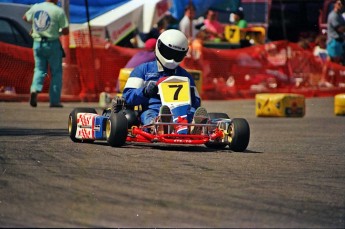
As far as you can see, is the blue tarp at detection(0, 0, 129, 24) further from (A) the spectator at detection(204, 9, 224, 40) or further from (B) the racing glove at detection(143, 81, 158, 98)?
(B) the racing glove at detection(143, 81, 158, 98)

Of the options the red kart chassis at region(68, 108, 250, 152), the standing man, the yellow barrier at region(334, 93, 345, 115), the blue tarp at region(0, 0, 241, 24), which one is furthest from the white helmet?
the blue tarp at region(0, 0, 241, 24)

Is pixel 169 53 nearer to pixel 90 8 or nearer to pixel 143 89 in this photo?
pixel 143 89

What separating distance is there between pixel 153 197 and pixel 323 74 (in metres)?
16.6

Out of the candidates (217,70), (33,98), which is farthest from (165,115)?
(217,70)

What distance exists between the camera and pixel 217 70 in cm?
2225

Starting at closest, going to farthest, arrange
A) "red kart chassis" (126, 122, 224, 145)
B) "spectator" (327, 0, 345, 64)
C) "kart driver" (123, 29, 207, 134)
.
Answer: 1. "red kart chassis" (126, 122, 224, 145)
2. "kart driver" (123, 29, 207, 134)
3. "spectator" (327, 0, 345, 64)

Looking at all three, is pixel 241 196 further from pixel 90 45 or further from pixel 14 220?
pixel 90 45

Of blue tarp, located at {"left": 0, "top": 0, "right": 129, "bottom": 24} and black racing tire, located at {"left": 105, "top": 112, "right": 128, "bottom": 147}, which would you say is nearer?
black racing tire, located at {"left": 105, "top": 112, "right": 128, "bottom": 147}

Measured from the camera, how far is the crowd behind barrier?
19.4m

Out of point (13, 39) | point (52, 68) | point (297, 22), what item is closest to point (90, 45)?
point (13, 39)

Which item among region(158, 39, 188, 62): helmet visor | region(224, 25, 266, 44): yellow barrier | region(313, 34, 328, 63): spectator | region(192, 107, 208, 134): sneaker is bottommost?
region(192, 107, 208, 134): sneaker

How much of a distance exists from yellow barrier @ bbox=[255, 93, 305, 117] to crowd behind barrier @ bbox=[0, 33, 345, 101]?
11.9 ft

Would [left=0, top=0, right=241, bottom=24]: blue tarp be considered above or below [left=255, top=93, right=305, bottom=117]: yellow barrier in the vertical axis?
above

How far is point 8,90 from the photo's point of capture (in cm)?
1912
